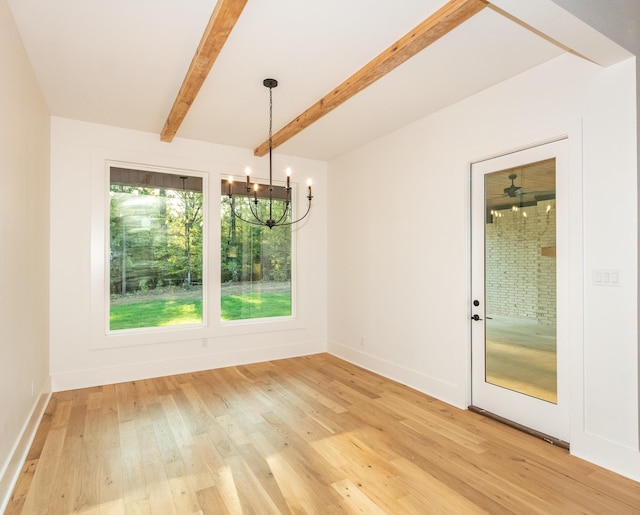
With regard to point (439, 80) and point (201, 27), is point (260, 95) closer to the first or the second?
point (201, 27)

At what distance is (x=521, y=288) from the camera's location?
3.12 metres

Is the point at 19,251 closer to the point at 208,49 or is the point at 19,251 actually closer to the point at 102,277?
the point at 102,277

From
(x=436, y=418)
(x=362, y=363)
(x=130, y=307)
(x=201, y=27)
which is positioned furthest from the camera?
(x=362, y=363)

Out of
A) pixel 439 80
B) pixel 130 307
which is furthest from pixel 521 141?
pixel 130 307

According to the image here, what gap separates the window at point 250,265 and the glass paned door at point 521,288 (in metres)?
2.83

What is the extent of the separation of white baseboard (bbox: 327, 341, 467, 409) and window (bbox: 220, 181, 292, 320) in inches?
42.9

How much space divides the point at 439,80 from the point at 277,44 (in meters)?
1.41

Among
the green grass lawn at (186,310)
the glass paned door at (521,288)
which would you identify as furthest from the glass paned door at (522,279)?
the green grass lawn at (186,310)

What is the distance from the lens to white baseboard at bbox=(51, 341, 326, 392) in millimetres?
4031

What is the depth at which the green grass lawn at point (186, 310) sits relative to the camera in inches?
175

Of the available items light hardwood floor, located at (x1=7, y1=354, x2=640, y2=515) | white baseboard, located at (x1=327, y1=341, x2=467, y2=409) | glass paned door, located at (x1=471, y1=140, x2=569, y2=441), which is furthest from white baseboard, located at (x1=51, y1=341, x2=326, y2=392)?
glass paned door, located at (x1=471, y1=140, x2=569, y2=441)

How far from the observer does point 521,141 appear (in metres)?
3.06

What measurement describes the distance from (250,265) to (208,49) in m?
3.15

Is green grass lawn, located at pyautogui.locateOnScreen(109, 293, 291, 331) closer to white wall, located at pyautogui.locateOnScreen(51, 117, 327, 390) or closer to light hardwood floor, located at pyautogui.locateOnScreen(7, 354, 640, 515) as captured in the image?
white wall, located at pyautogui.locateOnScreen(51, 117, 327, 390)
